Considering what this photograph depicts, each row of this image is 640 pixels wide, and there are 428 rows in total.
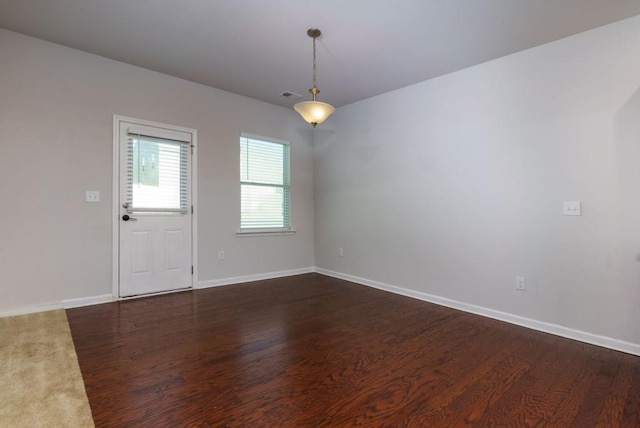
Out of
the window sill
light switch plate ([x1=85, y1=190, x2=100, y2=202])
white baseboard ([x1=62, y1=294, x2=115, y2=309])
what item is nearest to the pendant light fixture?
the window sill

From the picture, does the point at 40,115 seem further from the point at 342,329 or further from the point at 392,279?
the point at 392,279

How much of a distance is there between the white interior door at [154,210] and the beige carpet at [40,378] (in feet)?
3.38

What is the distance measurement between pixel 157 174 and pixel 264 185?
1.52m

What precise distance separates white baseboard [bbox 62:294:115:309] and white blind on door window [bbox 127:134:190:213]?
1.03m

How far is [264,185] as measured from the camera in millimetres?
4957

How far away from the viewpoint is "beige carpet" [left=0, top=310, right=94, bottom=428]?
1607mm

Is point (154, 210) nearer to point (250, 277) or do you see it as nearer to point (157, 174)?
point (157, 174)

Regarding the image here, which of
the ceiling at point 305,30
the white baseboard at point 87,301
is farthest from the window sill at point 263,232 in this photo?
the ceiling at point 305,30

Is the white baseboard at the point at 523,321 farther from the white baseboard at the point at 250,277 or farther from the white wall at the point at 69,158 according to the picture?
the white wall at the point at 69,158

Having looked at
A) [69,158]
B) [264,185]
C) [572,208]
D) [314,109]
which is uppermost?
[314,109]

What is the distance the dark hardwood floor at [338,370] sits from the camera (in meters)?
1.69

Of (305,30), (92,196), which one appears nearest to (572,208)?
(305,30)

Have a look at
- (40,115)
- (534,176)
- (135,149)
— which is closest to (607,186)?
(534,176)

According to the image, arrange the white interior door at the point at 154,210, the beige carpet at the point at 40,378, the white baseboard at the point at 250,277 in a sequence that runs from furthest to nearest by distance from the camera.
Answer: the white baseboard at the point at 250,277
the white interior door at the point at 154,210
the beige carpet at the point at 40,378
